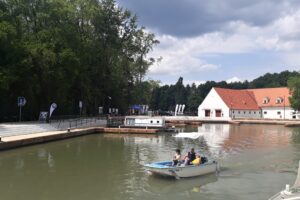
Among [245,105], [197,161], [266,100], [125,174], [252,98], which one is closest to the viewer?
[197,161]

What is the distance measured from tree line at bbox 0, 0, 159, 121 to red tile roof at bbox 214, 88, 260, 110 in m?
23.2

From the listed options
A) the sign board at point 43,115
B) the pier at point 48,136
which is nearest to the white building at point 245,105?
the pier at point 48,136

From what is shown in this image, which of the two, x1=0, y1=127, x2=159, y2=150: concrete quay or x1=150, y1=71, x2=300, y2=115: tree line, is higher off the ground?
x1=150, y1=71, x2=300, y2=115: tree line

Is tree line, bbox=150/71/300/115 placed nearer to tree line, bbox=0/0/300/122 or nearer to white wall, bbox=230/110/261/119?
white wall, bbox=230/110/261/119

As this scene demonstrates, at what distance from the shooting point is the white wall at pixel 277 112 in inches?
3671

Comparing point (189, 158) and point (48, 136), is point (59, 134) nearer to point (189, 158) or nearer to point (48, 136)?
point (48, 136)

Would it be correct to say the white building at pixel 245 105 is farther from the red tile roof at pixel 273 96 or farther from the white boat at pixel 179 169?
the white boat at pixel 179 169

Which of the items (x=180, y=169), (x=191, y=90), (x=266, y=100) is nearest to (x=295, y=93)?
(x=266, y=100)

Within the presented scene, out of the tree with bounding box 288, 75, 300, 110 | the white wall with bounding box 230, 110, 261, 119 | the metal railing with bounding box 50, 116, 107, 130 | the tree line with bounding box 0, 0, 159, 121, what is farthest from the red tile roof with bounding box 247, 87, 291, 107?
the metal railing with bounding box 50, 116, 107, 130

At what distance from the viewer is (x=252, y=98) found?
3959 inches

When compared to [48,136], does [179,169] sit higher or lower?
lower

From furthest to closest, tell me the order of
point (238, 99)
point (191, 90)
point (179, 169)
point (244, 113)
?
point (191, 90)
point (238, 99)
point (244, 113)
point (179, 169)

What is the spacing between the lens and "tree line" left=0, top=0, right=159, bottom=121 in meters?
45.2

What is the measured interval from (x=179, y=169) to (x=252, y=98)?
82.8 m
